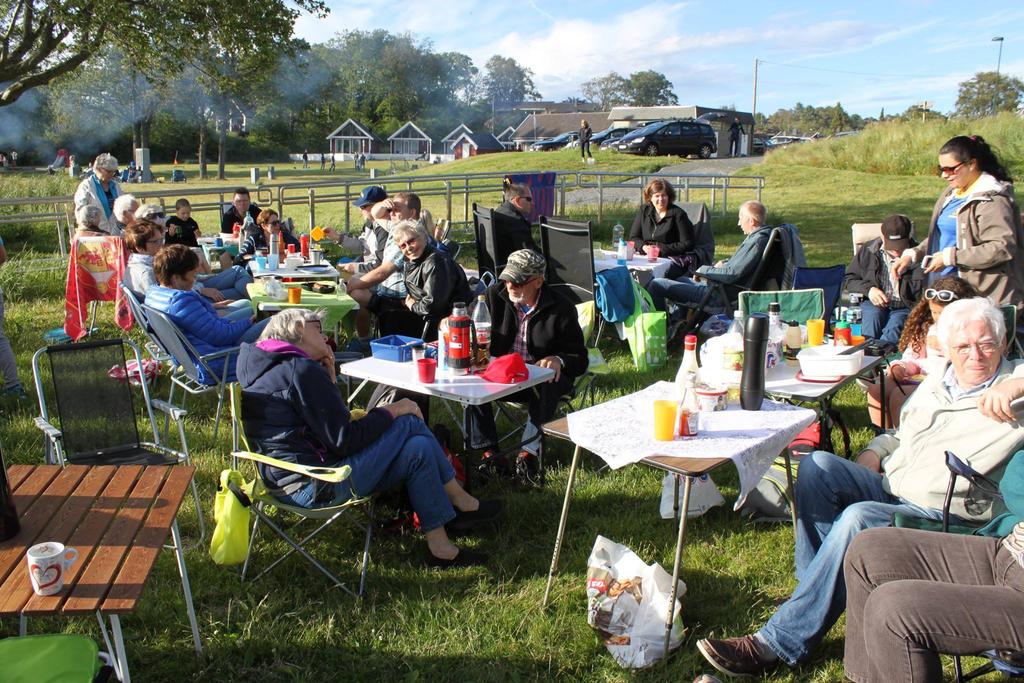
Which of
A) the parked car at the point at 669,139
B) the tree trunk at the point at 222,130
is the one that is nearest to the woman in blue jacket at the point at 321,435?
the parked car at the point at 669,139

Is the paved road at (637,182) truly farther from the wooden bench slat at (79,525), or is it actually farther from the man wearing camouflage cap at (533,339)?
the wooden bench slat at (79,525)

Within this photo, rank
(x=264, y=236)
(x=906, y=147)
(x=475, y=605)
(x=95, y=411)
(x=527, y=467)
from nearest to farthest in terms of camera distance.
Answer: (x=475, y=605), (x=95, y=411), (x=527, y=467), (x=264, y=236), (x=906, y=147)

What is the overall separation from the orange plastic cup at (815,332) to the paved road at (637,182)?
1228cm

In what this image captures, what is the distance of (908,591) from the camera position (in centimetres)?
221

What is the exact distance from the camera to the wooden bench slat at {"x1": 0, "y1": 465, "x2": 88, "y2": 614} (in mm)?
1969

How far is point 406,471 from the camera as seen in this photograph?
11.1ft

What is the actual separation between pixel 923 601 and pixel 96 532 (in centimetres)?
229

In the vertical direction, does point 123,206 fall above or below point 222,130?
below

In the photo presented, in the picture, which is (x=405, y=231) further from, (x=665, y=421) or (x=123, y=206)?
(x=123, y=206)

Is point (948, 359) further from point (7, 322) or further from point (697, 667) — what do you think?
point (7, 322)

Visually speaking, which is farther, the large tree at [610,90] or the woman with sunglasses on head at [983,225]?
the large tree at [610,90]

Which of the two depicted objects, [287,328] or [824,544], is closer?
[824,544]

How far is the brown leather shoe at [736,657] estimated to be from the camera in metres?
2.69

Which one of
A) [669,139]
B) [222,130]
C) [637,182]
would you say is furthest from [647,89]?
[637,182]
